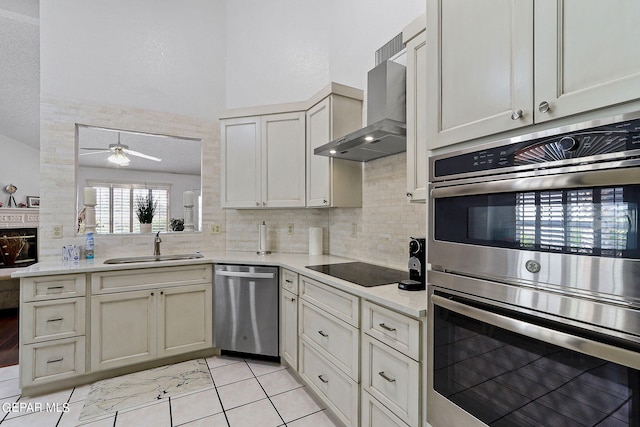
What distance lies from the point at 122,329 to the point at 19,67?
12.1ft

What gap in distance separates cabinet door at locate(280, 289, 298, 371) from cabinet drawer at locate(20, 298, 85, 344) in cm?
152

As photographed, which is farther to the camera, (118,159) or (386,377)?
(118,159)

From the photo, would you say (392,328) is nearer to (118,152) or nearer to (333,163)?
(333,163)

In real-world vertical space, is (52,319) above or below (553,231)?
below

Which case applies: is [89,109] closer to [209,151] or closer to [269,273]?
[209,151]

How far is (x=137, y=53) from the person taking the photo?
313 centimetres

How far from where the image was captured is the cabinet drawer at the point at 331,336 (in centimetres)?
172

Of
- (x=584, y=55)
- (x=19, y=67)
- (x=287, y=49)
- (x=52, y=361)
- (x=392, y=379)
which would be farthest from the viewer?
(x=19, y=67)

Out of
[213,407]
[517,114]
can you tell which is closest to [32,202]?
[213,407]

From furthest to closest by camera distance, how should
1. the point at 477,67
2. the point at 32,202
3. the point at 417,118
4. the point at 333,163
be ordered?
the point at 32,202, the point at 333,163, the point at 417,118, the point at 477,67

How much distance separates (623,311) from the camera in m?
0.71

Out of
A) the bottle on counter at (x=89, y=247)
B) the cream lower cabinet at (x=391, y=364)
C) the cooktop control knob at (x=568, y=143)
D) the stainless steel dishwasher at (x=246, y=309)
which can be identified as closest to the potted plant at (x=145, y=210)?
the bottle on counter at (x=89, y=247)

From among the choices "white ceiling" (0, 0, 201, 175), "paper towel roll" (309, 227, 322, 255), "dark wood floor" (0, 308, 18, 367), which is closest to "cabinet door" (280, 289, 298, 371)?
"paper towel roll" (309, 227, 322, 255)

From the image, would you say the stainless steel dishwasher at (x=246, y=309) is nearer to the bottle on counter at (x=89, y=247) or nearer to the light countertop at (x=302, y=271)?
the light countertop at (x=302, y=271)
